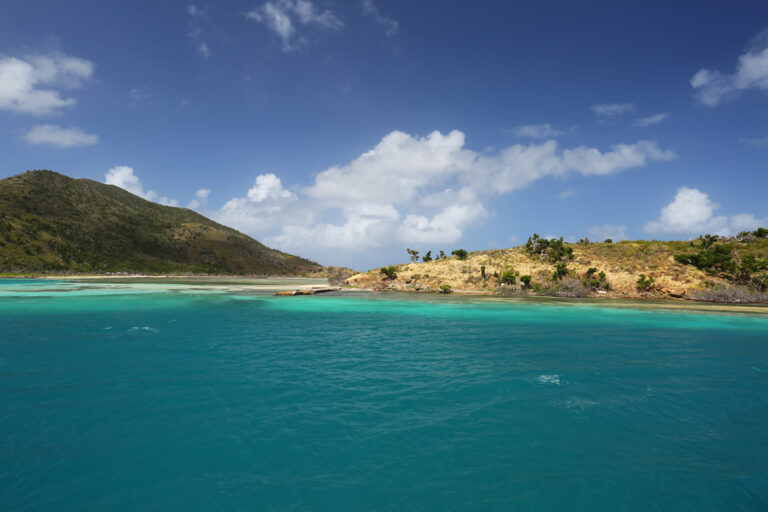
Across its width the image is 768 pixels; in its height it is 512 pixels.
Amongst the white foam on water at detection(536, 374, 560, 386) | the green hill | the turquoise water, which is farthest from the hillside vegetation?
the green hill

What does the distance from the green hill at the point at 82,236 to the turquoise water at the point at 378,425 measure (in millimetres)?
142804

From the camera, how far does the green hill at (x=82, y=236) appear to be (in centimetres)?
12425

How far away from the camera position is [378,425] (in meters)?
10.6

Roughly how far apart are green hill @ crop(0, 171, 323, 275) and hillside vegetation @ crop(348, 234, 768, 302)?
381 ft

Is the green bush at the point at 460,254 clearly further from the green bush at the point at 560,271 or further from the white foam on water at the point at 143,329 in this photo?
the white foam on water at the point at 143,329

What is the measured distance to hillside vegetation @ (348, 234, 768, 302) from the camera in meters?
57.0

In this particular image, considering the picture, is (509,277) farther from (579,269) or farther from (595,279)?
(595,279)

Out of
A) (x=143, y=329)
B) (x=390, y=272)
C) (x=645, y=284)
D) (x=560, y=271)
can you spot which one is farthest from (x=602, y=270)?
(x=143, y=329)

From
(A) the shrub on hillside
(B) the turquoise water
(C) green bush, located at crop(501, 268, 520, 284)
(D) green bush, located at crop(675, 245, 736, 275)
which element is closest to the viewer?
(B) the turquoise water

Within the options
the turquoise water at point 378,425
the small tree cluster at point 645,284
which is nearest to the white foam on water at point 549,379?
the turquoise water at point 378,425

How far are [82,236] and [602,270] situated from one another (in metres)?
188

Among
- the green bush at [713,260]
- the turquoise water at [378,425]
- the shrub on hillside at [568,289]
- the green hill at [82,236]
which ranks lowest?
the turquoise water at [378,425]

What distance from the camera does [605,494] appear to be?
298 inches

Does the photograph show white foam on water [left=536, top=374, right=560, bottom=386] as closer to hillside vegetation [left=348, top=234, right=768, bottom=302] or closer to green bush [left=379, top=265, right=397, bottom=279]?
hillside vegetation [left=348, top=234, right=768, bottom=302]
